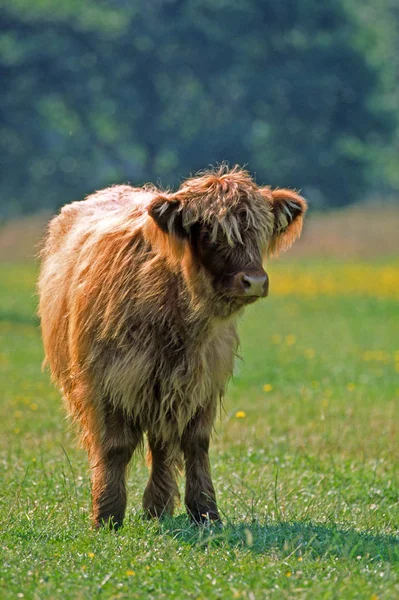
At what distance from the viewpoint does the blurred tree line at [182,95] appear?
48469mm

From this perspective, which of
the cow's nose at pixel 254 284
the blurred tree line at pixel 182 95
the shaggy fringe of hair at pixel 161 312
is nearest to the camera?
the cow's nose at pixel 254 284

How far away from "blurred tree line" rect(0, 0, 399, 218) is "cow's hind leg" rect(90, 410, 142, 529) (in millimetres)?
40992

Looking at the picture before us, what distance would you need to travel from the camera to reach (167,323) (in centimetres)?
668

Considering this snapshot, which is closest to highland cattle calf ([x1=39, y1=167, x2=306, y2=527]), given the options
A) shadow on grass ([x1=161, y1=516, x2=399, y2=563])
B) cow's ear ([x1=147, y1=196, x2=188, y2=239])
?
cow's ear ([x1=147, y1=196, x2=188, y2=239])

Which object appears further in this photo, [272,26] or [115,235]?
[272,26]

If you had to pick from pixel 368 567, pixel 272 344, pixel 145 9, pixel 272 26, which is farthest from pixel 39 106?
pixel 368 567

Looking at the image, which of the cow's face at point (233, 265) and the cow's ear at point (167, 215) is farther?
the cow's ear at point (167, 215)

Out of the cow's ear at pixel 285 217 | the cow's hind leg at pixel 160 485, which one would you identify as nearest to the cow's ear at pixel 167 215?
the cow's ear at pixel 285 217

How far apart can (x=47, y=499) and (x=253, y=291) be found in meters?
2.08

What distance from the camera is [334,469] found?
8.65 metres

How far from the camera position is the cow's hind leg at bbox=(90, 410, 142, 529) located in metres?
6.79

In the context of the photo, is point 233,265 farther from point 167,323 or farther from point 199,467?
point 199,467

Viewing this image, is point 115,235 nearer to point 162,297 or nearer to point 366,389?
point 162,297

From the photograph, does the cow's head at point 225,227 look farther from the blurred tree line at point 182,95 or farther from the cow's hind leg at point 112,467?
the blurred tree line at point 182,95
